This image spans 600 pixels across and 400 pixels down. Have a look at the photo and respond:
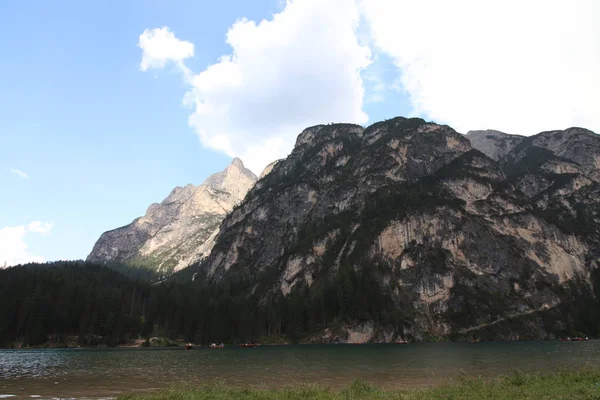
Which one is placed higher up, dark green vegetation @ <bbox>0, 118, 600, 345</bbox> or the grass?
dark green vegetation @ <bbox>0, 118, 600, 345</bbox>

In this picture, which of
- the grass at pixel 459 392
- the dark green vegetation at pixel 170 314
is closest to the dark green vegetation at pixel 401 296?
the dark green vegetation at pixel 170 314

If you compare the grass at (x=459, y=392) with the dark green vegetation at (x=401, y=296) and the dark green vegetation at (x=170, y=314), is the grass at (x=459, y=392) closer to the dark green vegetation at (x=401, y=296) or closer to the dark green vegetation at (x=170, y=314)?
the dark green vegetation at (x=401, y=296)

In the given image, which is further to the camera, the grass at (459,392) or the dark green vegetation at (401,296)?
the dark green vegetation at (401,296)

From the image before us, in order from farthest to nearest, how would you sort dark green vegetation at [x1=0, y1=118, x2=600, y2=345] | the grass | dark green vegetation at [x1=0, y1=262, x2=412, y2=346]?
dark green vegetation at [x1=0, y1=118, x2=600, y2=345], dark green vegetation at [x1=0, y1=262, x2=412, y2=346], the grass

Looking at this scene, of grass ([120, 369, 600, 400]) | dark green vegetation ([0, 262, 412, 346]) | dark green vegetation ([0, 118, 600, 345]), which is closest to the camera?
grass ([120, 369, 600, 400])

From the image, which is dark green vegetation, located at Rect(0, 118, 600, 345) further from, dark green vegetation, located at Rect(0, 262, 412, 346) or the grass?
the grass

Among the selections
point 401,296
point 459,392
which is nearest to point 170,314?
point 401,296

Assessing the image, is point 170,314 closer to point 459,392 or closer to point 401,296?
point 401,296

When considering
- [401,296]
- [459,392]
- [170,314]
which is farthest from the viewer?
[401,296]

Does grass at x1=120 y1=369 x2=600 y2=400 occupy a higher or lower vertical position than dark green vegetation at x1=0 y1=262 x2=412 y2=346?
lower

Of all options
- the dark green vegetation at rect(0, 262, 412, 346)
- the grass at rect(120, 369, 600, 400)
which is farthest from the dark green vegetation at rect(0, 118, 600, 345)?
the grass at rect(120, 369, 600, 400)

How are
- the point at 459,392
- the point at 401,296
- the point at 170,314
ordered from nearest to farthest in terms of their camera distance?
the point at 459,392 → the point at 170,314 → the point at 401,296

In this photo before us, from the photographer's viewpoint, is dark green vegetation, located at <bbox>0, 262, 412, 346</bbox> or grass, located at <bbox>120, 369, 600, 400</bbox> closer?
grass, located at <bbox>120, 369, 600, 400</bbox>

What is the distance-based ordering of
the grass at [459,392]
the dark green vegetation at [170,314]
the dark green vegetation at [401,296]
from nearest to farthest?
1. the grass at [459,392]
2. the dark green vegetation at [170,314]
3. the dark green vegetation at [401,296]
